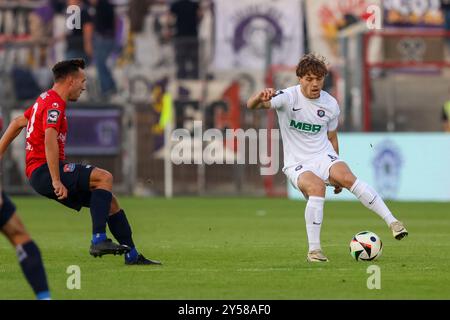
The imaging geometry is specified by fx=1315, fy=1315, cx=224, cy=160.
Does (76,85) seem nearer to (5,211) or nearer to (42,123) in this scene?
(42,123)

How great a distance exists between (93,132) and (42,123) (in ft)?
60.8

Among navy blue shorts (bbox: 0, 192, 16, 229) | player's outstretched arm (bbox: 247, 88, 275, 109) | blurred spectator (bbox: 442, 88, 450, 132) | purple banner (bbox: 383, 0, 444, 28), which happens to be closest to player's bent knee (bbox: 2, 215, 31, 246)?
navy blue shorts (bbox: 0, 192, 16, 229)

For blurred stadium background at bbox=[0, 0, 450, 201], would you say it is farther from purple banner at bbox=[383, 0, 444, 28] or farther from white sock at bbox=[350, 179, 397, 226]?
white sock at bbox=[350, 179, 397, 226]

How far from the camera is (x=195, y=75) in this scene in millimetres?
30438

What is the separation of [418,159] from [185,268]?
15659 mm

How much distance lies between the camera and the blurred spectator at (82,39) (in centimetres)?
3028

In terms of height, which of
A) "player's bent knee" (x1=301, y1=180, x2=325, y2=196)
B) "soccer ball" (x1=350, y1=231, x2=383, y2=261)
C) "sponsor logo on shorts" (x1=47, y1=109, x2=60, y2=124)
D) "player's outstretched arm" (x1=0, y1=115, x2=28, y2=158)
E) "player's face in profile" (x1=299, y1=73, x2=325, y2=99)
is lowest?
"soccer ball" (x1=350, y1=231, x2=383, y2=261)

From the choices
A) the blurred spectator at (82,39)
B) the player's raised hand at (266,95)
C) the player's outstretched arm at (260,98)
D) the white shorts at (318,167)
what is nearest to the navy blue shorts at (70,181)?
the player's outstretched arm at (260,98)

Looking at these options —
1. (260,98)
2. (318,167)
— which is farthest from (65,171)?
(318,167)

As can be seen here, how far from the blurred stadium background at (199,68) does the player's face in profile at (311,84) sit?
52.4 ft

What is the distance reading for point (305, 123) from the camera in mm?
13945

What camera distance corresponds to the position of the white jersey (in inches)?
547

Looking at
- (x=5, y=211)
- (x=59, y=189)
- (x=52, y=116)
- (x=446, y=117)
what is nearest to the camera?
(x=5, y=211)

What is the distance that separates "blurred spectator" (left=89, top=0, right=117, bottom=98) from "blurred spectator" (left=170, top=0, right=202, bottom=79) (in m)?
1.49
